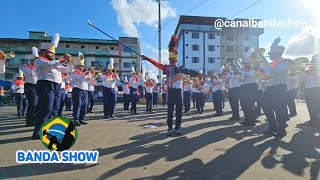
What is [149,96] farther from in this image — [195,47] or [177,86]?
[195,47]

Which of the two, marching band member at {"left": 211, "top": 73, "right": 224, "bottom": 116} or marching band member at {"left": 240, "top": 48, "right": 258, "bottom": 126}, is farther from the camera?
marching band member at {"left": 211, "top": 73, "right": 224, "bottom": 116}

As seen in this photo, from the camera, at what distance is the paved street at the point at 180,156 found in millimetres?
4039

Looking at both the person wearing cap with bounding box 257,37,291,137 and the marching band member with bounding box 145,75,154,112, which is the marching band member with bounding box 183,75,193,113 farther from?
the person wearing cap with bounding box 257,37,291,137

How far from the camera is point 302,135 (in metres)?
7.42

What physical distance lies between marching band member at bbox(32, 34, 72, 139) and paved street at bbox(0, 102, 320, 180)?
0.61 metres

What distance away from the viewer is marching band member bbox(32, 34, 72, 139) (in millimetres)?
6414

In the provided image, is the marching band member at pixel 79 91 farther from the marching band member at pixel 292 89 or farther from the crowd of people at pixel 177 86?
the marching band member at pixel 292 89

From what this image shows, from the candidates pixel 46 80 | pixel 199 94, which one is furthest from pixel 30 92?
pixel 199 94

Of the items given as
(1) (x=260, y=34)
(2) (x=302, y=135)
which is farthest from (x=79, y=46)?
(2) (x=302, y=135)

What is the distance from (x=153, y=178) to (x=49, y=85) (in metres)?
3.95

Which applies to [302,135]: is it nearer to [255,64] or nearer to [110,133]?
[255,64]

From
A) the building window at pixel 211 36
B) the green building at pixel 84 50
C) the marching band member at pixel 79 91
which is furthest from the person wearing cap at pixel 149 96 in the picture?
the building window at pixel 211 36

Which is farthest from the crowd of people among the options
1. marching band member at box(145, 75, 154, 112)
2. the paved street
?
marching band member at box(145, 75, 154, 112)

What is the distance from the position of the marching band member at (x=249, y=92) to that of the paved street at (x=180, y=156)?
2005mm
